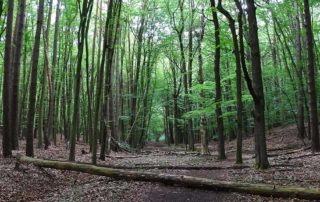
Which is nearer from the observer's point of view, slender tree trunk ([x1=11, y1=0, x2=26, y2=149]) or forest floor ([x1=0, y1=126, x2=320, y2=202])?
forest floor ([x1=0, y1=126, x2=320, y2=202])

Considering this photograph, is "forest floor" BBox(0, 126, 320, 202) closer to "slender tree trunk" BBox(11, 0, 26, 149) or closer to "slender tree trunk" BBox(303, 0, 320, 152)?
"slender tree trunk" BBox(11, 0, 26, 149)

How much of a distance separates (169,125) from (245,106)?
15.3m

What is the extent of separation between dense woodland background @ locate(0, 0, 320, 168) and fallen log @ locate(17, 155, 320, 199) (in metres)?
1.52

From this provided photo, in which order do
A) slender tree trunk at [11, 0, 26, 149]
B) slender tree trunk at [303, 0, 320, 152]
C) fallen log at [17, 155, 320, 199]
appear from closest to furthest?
fallen log at [17, 155, 320, 199] → slender tree trunk at [11, 0, 26, 149] → slender tree trunk at [303, 0, 320, 152]

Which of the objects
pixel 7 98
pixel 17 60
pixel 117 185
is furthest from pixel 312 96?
pixel 17 60

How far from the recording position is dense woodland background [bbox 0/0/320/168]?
496 inches

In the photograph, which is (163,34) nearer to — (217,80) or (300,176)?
(217,80)

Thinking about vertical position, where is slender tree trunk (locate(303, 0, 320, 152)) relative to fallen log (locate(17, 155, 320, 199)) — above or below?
above

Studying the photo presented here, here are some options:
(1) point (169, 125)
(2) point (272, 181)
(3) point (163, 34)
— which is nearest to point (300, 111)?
(3) point (163, 34)

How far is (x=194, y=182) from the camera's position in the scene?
8.36 m

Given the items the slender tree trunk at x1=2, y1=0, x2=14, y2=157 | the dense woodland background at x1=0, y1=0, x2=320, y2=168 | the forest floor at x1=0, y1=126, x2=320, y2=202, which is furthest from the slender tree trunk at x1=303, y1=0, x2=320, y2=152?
the slender tree trunk at x1=2, y1=0, x2=14, y2=157

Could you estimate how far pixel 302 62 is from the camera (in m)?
20.4

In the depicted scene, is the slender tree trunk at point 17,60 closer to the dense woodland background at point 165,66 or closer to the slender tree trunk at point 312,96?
the dense woodland background at point 165,66

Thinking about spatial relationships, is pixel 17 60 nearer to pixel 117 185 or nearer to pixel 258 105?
pixel 117 185
